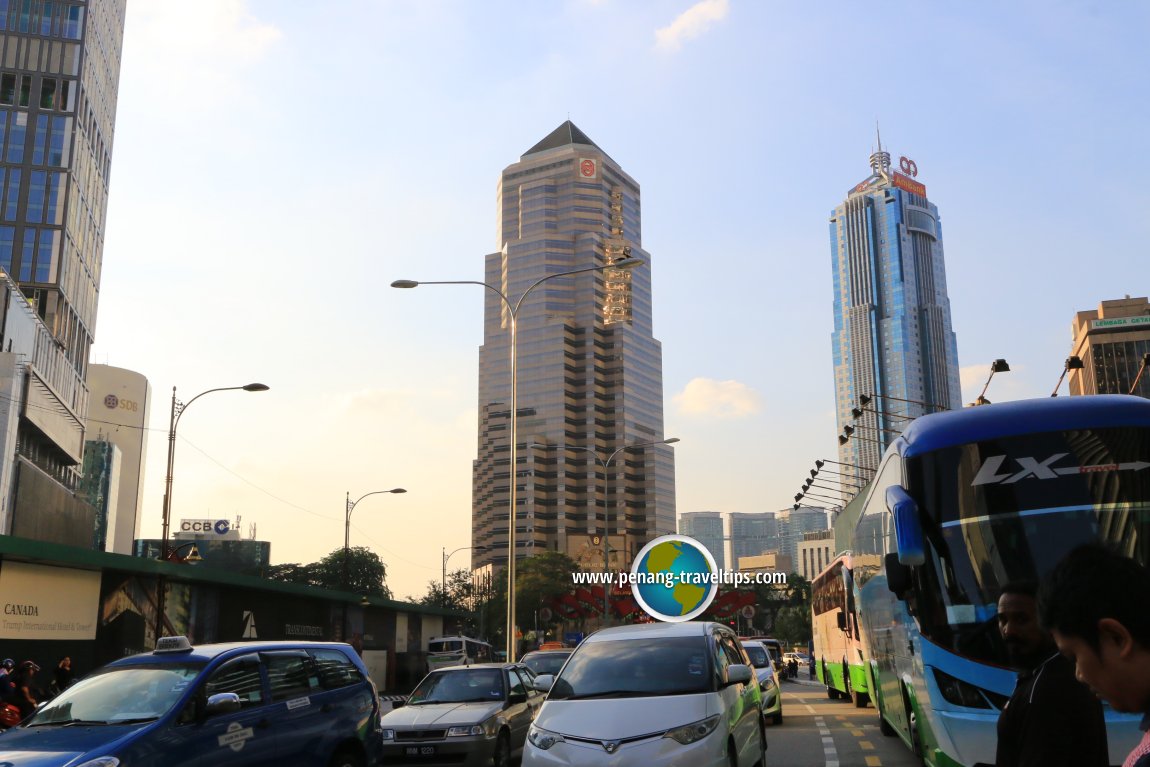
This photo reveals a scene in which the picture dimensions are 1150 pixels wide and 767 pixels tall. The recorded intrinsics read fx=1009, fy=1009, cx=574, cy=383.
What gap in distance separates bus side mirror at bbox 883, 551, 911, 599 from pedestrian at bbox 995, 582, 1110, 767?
4.84 meters

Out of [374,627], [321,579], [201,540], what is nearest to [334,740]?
[374,627]

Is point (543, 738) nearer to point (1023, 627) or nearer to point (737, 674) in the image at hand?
point (737, 674)

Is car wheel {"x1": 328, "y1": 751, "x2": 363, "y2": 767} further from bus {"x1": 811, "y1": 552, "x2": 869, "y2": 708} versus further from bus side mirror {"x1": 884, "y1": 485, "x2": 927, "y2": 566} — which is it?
bus {"x1": 811, "y1": 552, "x2": 869, "y2": 708}

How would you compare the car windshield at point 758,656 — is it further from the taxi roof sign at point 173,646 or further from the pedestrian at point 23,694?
the taxi roof sign at point 173,646

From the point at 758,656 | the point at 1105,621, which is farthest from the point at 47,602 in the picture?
the point at 1105,621

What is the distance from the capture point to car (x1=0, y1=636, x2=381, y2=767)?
7336mm

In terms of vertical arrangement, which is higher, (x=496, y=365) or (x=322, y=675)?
(x=496, y=365)

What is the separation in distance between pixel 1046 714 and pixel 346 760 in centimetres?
772

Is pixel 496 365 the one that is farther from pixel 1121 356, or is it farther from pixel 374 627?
pixel 374 627

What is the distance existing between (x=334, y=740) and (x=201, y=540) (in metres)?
126

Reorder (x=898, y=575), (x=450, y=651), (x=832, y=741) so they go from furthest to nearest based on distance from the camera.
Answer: (x=450, y=651)
(x=832, y=741)
(x=898, y=575)

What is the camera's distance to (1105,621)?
236 centimetres

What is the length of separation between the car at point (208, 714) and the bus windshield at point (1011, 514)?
5519 mm

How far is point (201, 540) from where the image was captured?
12606 cm
